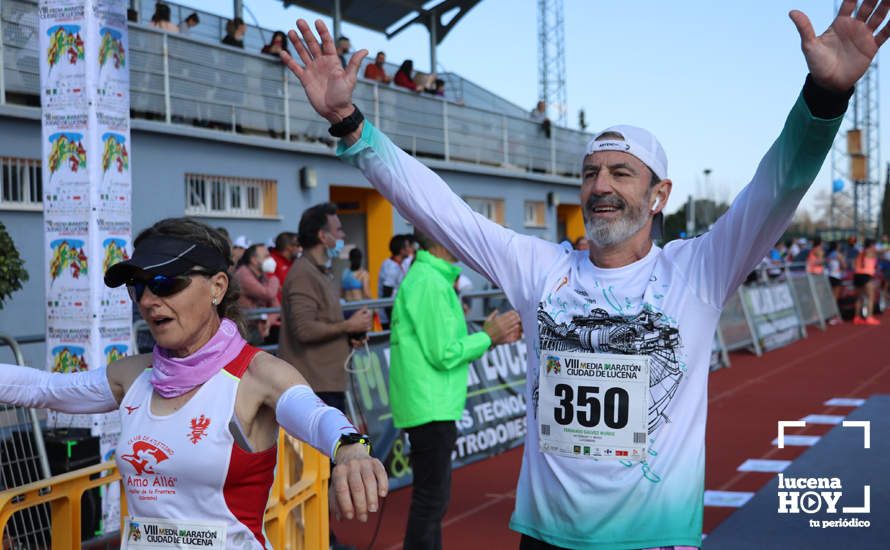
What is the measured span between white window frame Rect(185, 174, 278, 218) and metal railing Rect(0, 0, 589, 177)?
0.87 metres

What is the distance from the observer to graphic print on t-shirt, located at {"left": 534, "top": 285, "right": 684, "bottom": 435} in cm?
304

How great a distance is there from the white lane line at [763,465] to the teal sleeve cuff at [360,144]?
6.60m

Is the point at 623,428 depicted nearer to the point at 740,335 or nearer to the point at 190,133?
the point at 190,133

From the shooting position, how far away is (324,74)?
10.0 feet

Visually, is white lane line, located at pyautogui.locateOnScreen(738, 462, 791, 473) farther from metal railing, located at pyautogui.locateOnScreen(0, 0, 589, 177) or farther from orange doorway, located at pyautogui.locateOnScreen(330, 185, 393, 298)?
orange doorway, located at pyautogui.locateOnScreen(330, 185, 393, 298)

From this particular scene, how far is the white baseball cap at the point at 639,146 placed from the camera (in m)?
3.19

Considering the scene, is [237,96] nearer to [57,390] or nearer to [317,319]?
[317,319]

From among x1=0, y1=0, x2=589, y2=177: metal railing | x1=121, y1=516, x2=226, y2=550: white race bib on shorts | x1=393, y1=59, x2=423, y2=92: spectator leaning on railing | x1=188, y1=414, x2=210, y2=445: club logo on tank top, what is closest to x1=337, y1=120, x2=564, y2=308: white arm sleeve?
x1=188, y1=414, x2=210, y2=445: club logo on tank top

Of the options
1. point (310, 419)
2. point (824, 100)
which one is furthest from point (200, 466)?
point (824, 100)

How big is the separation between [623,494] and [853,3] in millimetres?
1547

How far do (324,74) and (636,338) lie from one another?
1293mm

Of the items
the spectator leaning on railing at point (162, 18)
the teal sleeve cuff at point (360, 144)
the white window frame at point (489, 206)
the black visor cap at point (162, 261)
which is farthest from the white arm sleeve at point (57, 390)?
the white window frame at point (489, 206)

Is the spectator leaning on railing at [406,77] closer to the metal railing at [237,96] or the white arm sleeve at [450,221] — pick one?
the metal railing at [237,96]

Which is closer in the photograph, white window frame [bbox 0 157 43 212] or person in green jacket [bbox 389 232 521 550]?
person in green jacket [bbox 389 232 521 550]
